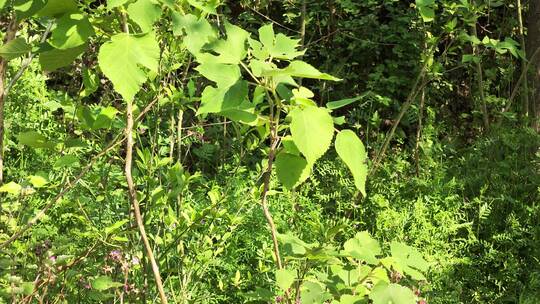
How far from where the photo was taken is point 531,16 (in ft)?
15.7

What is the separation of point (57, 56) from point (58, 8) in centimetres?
8

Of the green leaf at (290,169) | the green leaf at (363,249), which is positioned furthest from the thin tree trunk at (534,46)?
the green leaf at (290,169)

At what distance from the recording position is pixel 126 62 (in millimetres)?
965

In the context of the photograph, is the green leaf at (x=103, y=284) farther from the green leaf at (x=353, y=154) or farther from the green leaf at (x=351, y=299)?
the green leaf at (x=353, y=154)

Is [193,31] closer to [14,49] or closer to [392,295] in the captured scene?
[14,49]

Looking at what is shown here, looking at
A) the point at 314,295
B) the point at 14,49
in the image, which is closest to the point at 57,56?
the point at 14,49

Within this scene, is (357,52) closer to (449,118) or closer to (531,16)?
(449,118)

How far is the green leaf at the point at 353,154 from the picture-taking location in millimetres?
1071

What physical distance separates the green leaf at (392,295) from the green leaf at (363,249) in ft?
0.28

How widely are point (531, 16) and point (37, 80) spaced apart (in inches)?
136

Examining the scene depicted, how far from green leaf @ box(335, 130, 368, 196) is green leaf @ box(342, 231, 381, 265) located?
0.86 ft

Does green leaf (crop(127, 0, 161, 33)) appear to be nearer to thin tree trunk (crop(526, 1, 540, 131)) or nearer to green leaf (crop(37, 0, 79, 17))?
green leaf (crop(37, 0, 79, 17))

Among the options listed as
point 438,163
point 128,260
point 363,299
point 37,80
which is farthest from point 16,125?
point 363,299

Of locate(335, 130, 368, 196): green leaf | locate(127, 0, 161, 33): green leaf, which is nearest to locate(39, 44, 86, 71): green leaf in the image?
locate(127, 0, 161, 33): green leaf
